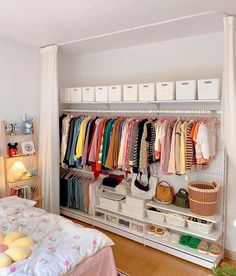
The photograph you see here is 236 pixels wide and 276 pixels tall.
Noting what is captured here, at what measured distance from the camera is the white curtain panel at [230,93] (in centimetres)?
219

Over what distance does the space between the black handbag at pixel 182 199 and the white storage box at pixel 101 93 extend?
1.50m

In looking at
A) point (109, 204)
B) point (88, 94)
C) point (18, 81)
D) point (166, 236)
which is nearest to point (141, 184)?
point (109, 204)

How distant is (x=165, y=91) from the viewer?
279 cm

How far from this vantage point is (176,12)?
2.27 m

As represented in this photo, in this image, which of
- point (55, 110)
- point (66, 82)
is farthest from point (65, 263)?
point (66, 82)

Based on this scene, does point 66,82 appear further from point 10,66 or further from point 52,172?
point 52,172

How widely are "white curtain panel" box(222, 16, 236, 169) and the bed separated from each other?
4.47ft

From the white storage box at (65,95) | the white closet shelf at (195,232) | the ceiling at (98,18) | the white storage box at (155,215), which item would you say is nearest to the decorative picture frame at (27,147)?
the white storage box at (65,95)

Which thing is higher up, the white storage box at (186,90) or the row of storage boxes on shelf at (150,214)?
the white storage box at (186,90)

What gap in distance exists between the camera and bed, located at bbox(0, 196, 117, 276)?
1.66 meters

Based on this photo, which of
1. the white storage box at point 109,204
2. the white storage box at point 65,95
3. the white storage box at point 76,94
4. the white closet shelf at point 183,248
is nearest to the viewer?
the white closet shelf at point 183,248

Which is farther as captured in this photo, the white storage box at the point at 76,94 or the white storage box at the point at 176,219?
the white storage box at the point at 76,94

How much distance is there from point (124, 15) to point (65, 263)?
2.18 meters

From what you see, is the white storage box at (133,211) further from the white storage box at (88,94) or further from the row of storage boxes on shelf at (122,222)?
the white storage box at (88,94)
